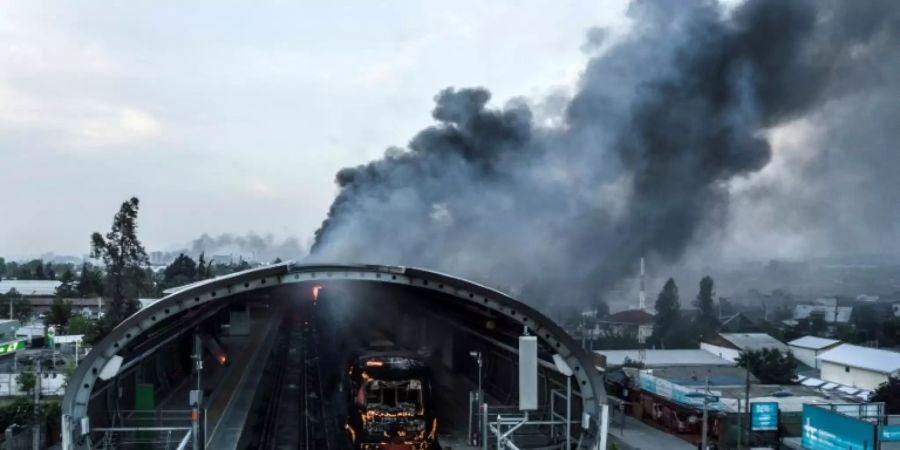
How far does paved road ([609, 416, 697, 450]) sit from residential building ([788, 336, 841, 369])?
2955cm

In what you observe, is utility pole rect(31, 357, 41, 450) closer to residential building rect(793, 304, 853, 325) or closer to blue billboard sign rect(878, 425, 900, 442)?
blue billboard sign rect(878, 425, 900, 442)

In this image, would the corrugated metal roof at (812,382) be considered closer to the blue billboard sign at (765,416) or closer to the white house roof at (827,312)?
the blue billboard sign at (765,416)

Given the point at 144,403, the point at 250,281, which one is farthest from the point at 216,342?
the point at 250,281

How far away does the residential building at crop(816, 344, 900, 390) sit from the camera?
149ft

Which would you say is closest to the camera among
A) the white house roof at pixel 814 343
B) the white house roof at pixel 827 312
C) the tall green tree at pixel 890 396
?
the tall green tree at pixel 890 396

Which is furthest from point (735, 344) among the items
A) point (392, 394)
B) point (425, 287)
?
point (425, 287)

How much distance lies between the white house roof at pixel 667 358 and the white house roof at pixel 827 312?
3628cm

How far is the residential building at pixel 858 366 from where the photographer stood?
149 ft

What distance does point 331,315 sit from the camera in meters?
33.3

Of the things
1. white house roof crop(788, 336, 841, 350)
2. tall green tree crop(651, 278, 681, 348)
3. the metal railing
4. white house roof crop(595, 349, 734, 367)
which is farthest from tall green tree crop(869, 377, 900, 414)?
the metal railing

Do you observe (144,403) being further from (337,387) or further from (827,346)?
(827,346)

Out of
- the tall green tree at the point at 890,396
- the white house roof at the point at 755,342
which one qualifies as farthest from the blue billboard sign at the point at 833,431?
the white house roof at the point at 755,342

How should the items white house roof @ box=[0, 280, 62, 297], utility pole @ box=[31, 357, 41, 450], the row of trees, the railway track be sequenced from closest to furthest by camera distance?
the railway track, utility pole @ box=[31, 357, 41, 450], the row of trees, white house roof @ box=[0, 280, 62, 297]

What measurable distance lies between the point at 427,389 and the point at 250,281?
6.15 metres
